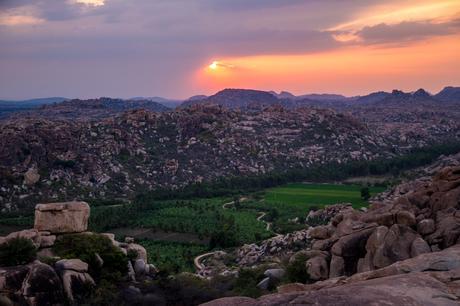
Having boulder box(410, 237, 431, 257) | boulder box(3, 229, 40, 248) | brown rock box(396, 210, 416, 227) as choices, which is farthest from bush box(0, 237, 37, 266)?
boulder box(410, 237, 431, 257)

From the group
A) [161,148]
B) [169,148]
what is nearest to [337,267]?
[161,148]

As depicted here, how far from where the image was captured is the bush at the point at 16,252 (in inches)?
821

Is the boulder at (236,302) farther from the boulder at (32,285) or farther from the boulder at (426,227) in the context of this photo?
the boulder at (32,285)

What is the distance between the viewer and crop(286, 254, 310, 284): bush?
19672mm

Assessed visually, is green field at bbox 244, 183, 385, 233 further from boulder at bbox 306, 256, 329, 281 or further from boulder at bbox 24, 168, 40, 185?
boulder at bbox 306, 256, 329, 281

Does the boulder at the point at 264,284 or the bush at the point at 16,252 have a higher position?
the bush at the point at 16,252

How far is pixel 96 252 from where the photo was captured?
2341 centimetres

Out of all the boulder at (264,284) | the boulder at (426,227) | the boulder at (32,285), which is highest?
the boulder at (426,227)

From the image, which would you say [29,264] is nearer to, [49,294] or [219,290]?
[49,294]

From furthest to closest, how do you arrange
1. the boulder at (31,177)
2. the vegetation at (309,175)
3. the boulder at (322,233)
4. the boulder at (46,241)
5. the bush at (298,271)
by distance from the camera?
the vegetation at (309,175)
the boulder at (31,177)
the boulder at (46,241)
the boulder at (322,233)
the bush at (298,271)

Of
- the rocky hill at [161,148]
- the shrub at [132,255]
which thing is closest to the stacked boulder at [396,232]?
the shrub at [132,255]

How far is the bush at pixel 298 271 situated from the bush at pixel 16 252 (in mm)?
10621

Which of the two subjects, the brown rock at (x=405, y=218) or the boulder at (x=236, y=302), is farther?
the brown rock at (x=405, y=218)

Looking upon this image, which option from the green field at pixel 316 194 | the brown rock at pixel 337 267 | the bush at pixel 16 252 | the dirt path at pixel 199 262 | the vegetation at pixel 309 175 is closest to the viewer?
the brown rock at pixel 337 267
